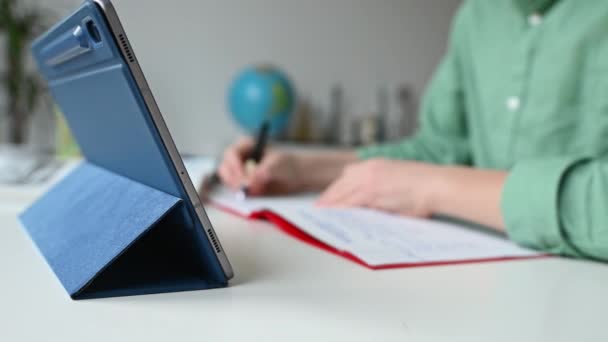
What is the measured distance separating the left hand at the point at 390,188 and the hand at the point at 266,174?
12 centimetres

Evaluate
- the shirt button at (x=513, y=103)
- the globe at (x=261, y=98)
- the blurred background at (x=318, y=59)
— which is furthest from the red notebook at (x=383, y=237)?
the blurred background at (x=318, y=59)

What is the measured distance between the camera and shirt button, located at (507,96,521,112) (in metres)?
0.90

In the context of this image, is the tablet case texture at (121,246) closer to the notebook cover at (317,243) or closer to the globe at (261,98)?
the notebook cover at (317,243)

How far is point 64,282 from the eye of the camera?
39 centimetres

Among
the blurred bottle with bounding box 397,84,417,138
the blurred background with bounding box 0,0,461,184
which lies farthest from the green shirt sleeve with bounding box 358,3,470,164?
the blurred bottle with bounding box 397,84,417,138

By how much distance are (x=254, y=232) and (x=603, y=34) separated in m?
0.54

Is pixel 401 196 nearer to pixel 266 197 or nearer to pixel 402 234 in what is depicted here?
pixel 402 234

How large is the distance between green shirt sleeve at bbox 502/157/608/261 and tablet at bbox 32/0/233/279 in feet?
1.13

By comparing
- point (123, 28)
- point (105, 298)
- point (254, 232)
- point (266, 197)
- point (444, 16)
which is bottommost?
point (444, 16)

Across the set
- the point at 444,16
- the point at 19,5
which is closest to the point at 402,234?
the point at 19,5

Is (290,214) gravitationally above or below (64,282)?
below

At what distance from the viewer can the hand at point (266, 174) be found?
0.94 metres

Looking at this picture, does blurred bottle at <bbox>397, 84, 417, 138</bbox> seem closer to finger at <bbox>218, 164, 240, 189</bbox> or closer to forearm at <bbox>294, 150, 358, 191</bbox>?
forearm at <bbox>294, 150, 358, 191</bbox>

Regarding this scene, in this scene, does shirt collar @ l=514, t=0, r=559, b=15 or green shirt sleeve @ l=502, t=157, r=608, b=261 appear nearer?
green shirt sleeve @ l=502, t=157, r=608, b=261
